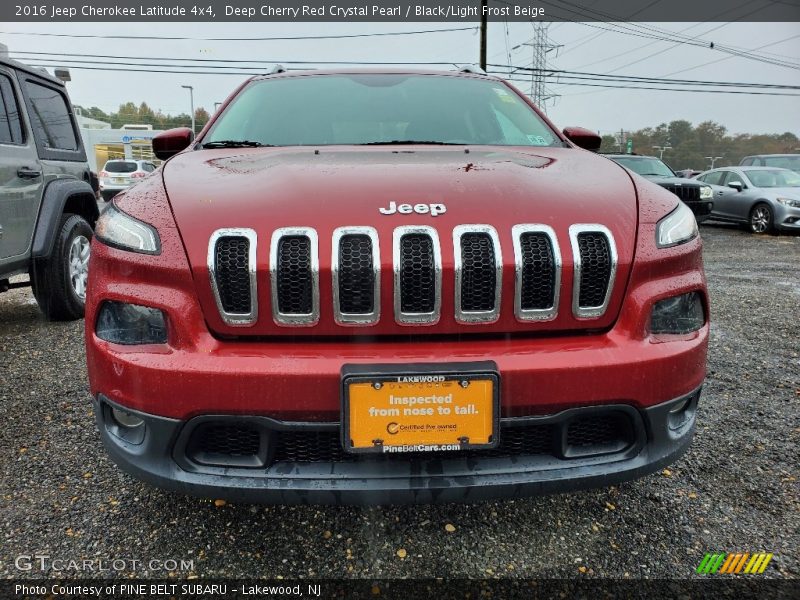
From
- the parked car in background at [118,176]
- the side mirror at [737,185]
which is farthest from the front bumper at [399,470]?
the parked car in background at [118,176]

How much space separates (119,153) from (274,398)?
49922 mm

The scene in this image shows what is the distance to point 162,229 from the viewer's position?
1537 millimetres

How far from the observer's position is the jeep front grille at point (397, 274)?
144cm

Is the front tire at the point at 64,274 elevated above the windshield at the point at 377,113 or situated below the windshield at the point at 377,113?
below

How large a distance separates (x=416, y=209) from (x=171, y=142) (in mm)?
1702

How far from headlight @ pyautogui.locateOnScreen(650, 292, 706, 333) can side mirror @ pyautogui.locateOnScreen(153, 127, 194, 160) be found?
7.27 feet

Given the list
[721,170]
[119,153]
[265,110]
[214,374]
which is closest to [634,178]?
[214,374]

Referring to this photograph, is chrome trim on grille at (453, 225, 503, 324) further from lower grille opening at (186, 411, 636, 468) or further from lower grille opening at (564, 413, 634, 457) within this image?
lower grille opening at (564, 413, 634, 457)

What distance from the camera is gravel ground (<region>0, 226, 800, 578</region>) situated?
1686 millimetres

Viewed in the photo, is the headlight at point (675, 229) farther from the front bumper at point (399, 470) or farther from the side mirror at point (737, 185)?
the side mirror at point (737, 185)

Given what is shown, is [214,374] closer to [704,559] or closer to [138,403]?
[138,403]

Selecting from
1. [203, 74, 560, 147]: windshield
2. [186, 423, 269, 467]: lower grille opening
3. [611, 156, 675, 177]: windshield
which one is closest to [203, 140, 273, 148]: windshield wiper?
[203, 74, 560, 147]: windshield

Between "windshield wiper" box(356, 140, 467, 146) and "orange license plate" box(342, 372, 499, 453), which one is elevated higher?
"windshield wiper" box(356, 140, 467, 146)

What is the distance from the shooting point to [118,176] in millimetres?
21156
